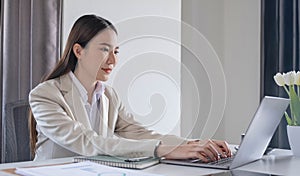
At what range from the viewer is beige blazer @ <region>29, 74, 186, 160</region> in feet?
4.08

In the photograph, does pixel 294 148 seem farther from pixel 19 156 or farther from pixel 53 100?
pixel 19 156

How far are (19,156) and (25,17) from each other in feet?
2.99

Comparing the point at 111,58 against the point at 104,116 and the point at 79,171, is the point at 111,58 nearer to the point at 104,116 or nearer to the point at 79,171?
the point at 104,116

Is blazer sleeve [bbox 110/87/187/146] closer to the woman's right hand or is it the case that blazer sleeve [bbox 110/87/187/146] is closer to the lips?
the lips

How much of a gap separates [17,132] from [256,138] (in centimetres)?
94

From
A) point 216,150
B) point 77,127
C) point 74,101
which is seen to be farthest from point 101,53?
point 216,150

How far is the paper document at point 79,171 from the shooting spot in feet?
3.03

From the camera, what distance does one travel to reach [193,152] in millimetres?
1173

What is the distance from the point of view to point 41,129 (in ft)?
4.72

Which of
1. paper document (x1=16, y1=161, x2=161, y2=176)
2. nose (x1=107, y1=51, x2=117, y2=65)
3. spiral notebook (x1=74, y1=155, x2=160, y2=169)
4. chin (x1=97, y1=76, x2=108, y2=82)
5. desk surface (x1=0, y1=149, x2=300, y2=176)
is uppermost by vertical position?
nose (x1=107, y1=51, x2=117, y2=65)

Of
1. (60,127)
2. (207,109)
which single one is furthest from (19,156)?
(207,109)

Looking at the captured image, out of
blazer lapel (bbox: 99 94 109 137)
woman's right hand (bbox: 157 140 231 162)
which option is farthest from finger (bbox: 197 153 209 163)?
blazer lapel (bbox: 99 94 109 137)

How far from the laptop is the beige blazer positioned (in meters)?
0.17

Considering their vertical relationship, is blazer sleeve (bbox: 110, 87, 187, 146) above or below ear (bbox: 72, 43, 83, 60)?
below
